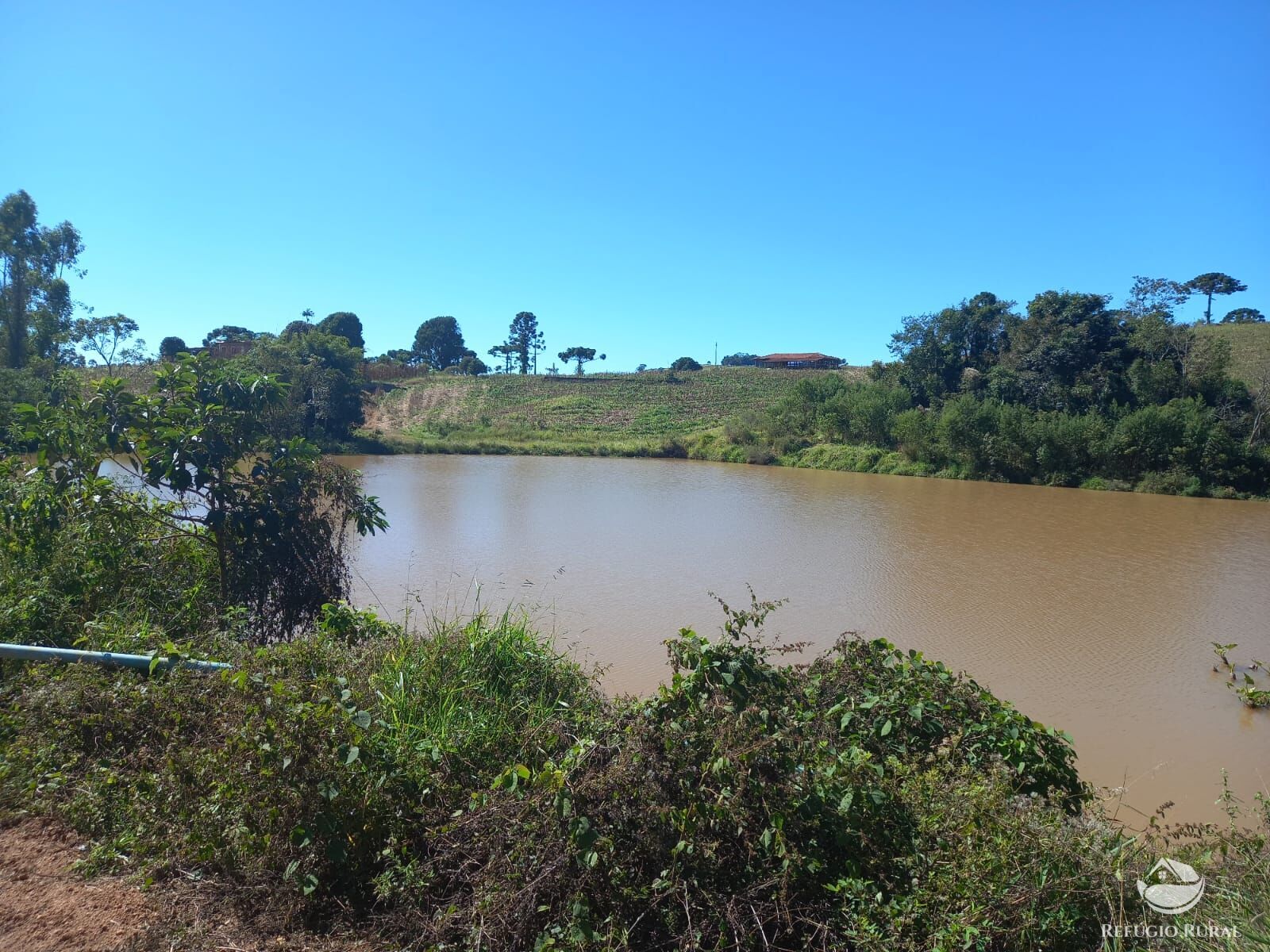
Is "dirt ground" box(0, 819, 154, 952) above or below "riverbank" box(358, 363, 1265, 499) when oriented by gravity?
below

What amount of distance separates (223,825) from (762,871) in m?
1.59

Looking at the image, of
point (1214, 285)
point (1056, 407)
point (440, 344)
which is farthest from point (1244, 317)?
point (440, 344)

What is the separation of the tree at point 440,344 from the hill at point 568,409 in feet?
39.1

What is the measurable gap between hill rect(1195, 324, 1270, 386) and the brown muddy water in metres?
12.5

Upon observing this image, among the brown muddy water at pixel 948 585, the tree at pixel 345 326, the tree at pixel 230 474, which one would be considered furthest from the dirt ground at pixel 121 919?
the tree at pixel 345 326

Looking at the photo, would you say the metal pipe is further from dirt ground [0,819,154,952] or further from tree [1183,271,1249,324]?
tree [1183,271,1249,324]

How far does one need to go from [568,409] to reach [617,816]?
47136mm

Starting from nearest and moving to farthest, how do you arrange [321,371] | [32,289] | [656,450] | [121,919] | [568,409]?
[121,919] → [32,289] → [321,371] → [656,450] → [568,409]

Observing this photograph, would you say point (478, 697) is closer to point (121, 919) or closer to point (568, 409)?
point (121, 919)

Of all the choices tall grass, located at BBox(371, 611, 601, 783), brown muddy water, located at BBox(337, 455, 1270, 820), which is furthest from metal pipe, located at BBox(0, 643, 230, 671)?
brown muddy water, located at BBox(337, 455, 1270, 820)

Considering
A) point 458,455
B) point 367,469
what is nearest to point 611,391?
point 458,455

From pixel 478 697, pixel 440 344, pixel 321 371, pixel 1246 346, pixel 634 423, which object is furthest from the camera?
pixel 440 344

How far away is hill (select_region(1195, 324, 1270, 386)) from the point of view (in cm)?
3060

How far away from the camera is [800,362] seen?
70.9 m
